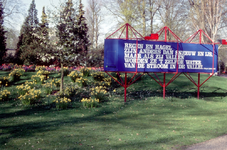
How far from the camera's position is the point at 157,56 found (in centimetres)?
1202

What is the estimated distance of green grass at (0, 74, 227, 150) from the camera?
21.0 ft

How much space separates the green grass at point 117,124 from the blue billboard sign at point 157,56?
6.68 feet

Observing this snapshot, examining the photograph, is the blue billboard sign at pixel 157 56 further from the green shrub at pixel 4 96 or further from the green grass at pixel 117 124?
the green shrub at pixel 4 96

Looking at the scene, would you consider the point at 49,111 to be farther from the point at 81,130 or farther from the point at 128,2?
the point at 128,2

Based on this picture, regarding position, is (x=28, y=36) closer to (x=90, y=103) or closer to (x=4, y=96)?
(x=4, y=96)

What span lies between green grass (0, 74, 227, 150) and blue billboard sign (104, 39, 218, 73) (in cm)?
204

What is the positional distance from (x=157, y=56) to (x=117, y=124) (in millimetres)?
5186

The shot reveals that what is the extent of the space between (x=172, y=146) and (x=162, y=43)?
7.08 meters

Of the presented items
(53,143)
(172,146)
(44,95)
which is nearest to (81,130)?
(53,143)

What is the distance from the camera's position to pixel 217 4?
27.8m

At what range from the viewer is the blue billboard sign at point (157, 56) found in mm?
11523

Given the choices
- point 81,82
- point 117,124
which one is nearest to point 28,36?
point 81,82

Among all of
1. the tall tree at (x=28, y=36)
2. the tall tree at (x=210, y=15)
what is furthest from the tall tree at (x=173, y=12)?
the tall tree at (x=28, y=36)

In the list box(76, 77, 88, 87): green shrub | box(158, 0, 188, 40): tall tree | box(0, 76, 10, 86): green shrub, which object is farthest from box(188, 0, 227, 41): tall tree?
box(0, 76, 10, 86): green shrub
